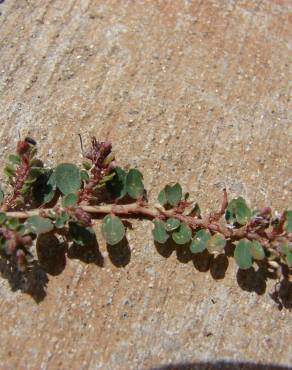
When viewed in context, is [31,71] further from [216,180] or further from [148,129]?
[216,180]

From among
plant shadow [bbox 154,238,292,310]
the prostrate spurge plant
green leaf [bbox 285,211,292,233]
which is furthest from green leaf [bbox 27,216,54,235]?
green leaf [bbox 285,211,292,233]

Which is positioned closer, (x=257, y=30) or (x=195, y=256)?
(x=195, y=256)

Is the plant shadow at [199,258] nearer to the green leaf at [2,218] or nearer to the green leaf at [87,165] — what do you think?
the green leaf at [87,165]

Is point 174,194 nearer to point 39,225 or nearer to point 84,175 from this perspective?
point 84,175

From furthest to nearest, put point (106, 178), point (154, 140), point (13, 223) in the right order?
point (154, 140) → point (106, 178) → point (13, 223)

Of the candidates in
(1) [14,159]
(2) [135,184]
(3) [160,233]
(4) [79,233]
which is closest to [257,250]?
(3) [160,233]

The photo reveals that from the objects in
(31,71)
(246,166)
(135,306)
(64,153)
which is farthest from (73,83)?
(135,306)

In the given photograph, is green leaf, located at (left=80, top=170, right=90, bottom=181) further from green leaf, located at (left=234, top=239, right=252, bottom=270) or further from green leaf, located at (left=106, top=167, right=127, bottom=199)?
green leaf, located at (left=234, top=239, right=252, bottom=270)
